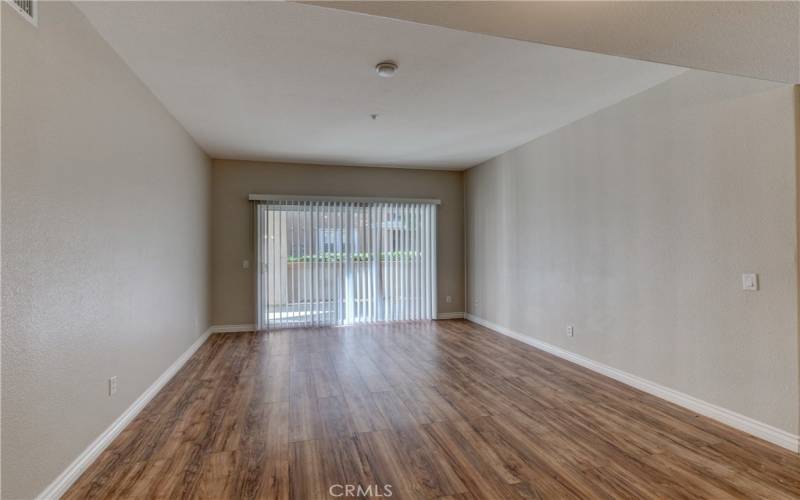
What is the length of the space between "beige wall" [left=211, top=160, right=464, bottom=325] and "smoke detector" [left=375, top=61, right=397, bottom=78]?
337cm

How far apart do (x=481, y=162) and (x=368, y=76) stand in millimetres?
3425

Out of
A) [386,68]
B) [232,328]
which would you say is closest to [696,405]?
[386,68]

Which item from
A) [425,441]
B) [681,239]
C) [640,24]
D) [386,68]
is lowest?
[425,441]

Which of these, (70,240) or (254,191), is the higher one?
(254,191)

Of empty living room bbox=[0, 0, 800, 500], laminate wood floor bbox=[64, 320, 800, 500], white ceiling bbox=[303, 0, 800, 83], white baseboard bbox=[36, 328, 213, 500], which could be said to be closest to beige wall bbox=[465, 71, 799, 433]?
empty living room bbox=[0, 0, 800, 500]

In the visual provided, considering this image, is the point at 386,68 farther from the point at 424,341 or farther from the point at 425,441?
the point at 424,341

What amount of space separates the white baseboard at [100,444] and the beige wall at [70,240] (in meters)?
0.05

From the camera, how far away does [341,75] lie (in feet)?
9.30

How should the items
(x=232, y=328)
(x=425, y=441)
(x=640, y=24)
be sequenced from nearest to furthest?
(x=640, y=24) → (x=425, y=441) → (x=232, y=328)

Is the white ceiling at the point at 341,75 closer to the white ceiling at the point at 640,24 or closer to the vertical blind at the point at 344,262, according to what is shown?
the white ceiling at the point at 640,24

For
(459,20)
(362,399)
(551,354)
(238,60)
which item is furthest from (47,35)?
(551,354)

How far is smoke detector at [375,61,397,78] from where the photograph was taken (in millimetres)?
2660

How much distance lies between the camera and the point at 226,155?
5.38 meters

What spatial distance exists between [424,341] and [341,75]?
11.2ft
